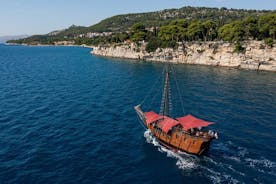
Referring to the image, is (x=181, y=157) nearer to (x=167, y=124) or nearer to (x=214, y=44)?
(x=167, y=124)

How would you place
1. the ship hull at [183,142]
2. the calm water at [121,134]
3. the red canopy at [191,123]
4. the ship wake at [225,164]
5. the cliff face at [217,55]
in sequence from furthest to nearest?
the cliff face at [217,55] < the red canopy at [191,123] < the ship hull at [183,142] < the calm water at [121,134] < the ship wake at [225,164]

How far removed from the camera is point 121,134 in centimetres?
5753

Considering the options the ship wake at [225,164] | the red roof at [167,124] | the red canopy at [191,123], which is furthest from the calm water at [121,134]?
the red canopy at [191,123]

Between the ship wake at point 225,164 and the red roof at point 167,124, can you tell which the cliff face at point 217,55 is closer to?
the red roof at point 167,124

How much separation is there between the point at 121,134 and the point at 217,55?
103115mm

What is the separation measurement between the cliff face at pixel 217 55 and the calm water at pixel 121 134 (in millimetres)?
25534

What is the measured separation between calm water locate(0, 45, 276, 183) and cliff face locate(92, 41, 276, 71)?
25.5 metres

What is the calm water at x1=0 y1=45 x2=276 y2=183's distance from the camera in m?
42.7

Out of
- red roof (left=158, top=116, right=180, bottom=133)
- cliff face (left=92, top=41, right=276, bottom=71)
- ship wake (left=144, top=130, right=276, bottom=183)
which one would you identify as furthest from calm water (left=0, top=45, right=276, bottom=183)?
cliff face (left=92, top=41, right=276, bottom=71)

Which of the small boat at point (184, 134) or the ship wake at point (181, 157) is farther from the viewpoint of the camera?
the small boat at point (184, 134)

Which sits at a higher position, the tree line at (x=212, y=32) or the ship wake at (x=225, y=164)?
the tree line at (x=212, y=32)

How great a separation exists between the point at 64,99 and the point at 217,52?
9337 cm

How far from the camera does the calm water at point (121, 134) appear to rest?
140ft

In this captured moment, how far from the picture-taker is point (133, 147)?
5184 centimetres
